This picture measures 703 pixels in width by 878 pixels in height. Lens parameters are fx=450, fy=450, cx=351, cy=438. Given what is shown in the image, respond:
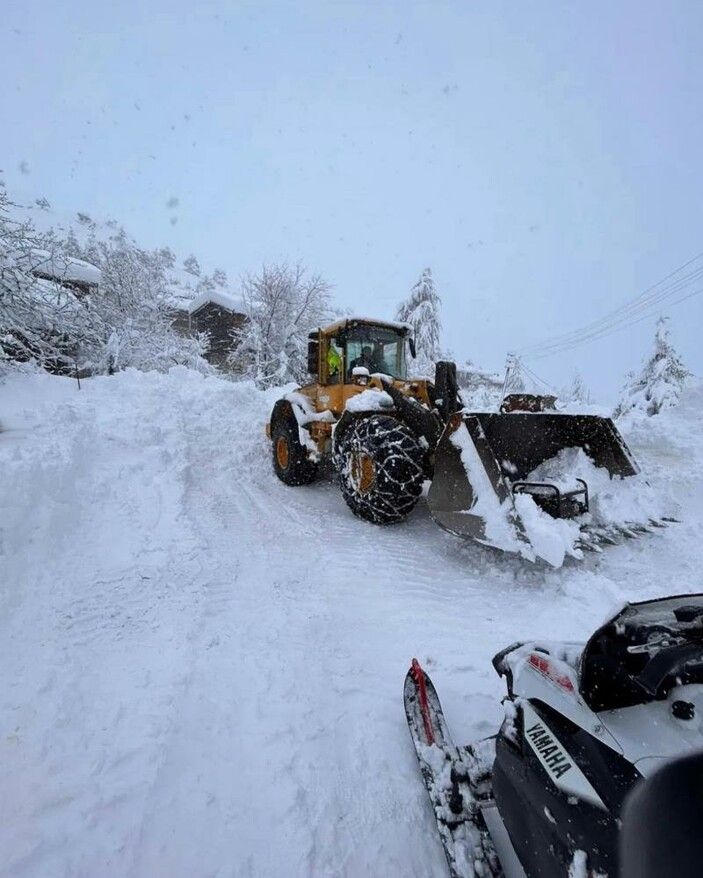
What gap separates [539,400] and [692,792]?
15.4 feet

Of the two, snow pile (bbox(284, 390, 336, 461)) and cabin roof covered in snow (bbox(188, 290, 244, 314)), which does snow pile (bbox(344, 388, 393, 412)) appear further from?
cabin roof covered in snow (bbox(188, 290, 244, 314))

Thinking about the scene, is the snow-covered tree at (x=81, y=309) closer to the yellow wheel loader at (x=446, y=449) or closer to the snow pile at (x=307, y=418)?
the snow pile at (x=307, y=418)

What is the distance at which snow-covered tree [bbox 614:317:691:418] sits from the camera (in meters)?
15.5

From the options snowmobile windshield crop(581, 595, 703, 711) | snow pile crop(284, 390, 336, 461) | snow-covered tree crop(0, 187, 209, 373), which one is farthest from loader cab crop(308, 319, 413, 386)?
snow-covered tree crop(0, 187, 209, 373)

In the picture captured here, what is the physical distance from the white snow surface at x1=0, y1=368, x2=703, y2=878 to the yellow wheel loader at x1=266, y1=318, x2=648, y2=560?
1.58 feet

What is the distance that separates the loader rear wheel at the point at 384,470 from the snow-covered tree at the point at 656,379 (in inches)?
549

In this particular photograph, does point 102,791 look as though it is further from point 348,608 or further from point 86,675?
point 348,608

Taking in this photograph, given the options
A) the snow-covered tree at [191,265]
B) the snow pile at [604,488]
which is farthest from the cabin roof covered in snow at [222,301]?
the snow-covered tree at [191,265]

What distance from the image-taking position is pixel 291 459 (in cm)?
650

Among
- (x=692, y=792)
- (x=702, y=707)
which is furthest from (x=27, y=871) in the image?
(x=702, y=707)

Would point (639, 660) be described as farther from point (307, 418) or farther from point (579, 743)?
point (307, 418)

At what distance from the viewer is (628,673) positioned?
130 centimetres

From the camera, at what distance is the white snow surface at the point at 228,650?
71.1 inches

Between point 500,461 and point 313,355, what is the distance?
11.1ft
